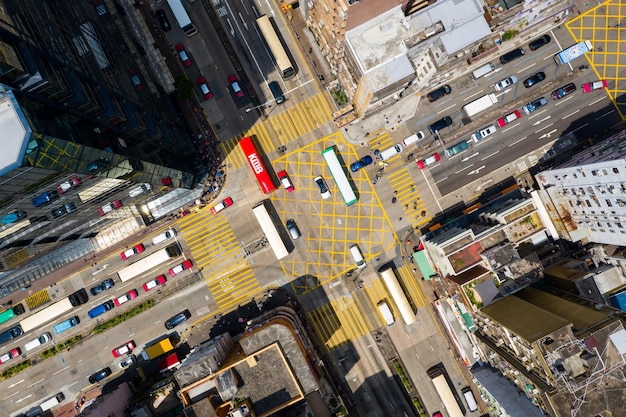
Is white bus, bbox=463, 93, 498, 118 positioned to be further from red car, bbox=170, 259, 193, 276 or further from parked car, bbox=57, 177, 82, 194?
parked car, bbox=57, 177, 82, 194

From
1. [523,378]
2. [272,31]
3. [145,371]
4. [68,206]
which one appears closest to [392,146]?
[272,31]

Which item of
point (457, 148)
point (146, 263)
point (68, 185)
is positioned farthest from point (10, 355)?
point (457, 148)

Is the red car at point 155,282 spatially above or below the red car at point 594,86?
above

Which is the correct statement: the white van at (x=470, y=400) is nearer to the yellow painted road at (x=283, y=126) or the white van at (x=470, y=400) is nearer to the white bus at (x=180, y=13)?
the yellow painted road at (x=283, y=126)

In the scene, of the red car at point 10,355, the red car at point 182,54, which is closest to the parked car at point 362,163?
the red car at point 182,54

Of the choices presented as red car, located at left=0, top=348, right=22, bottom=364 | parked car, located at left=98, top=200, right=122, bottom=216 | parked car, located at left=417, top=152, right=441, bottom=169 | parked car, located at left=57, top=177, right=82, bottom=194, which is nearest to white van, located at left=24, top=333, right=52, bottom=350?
red car, located at left=0, top=348, right=22, bottom=364

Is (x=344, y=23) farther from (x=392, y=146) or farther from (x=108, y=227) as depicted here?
(x=108, y=227)
